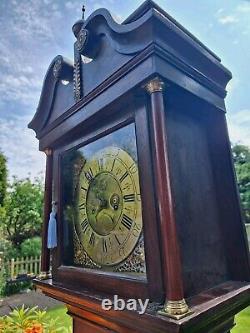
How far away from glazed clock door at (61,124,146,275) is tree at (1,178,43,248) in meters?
9.11

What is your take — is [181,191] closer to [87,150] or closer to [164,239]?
[164,239]

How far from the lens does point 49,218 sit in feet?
4.28

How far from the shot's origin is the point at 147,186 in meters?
0.81

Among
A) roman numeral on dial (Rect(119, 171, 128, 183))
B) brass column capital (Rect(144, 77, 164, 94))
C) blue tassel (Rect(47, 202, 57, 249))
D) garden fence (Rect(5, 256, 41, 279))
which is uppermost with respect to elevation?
brass column capital (Rect(144, 77, 164, 94))

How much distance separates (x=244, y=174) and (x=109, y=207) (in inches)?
331

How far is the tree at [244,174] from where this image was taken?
304 inches

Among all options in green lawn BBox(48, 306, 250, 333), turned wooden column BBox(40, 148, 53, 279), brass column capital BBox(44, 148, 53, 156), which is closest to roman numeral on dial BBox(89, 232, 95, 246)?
turned wooden column BBox(40, 148, 53, 279)

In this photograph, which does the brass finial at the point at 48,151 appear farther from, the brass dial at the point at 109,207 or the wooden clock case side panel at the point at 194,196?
the wooden clock case side panel at the point at 194,196

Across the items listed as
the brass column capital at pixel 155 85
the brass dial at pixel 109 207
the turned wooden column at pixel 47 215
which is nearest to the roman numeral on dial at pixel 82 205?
the brass dial at pixel 109 207

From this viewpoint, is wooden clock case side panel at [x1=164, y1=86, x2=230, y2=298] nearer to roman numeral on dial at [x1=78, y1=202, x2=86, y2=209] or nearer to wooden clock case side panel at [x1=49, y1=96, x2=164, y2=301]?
wooden clock case side panel at [x1=49, y1=96, x2=164, y2=301]

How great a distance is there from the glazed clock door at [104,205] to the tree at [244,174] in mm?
5816

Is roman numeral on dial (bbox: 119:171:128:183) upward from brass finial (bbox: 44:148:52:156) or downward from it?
downward

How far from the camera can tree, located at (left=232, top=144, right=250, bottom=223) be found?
25.3 ft

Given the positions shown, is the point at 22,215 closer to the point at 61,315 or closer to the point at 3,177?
the point at 3,177
